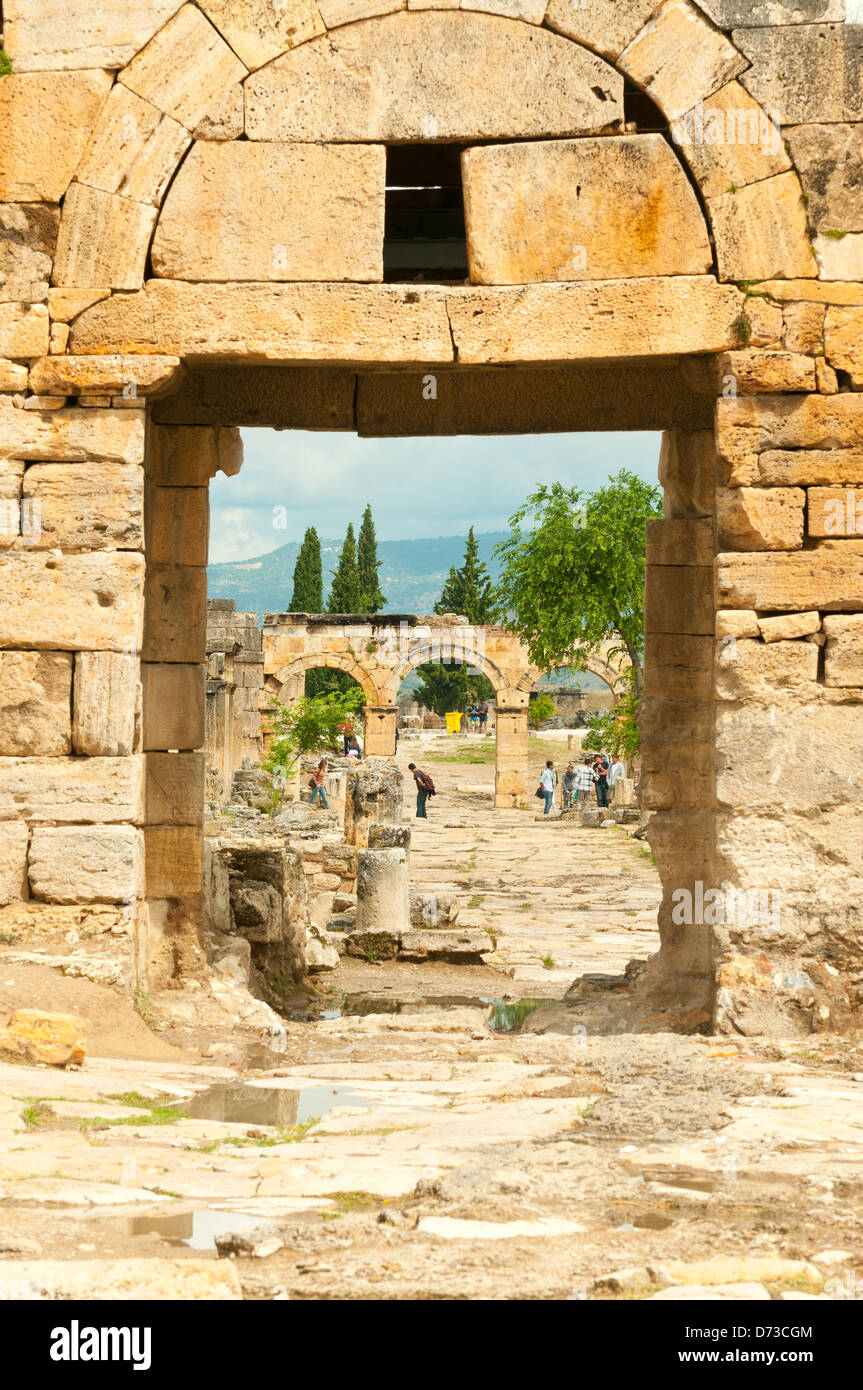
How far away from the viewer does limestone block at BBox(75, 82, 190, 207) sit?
22.4 ft

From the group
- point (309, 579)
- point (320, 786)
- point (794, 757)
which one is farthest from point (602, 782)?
point (309, 579)

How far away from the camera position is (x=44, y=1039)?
563 centimetres

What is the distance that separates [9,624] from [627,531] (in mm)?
21470

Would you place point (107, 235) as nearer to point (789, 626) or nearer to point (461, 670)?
point (789, 626)

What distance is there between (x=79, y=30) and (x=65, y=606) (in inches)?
111

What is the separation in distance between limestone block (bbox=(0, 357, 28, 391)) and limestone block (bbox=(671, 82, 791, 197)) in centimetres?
336

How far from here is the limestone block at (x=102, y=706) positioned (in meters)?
6.80

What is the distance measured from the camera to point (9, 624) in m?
6.85

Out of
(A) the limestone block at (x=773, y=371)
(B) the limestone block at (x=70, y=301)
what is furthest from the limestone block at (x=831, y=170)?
(B) the limestone block at (x=70, y=301)

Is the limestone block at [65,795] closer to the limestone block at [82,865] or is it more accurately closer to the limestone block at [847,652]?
the limestone block at [82,865]

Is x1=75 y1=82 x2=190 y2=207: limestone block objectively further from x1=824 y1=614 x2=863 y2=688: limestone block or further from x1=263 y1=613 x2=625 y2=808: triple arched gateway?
x1=263 y1=613 x2=625 y2=808: triple arched gateway

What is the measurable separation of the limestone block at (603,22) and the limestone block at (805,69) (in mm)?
489

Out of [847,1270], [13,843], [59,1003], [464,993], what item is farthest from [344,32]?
[464,993]

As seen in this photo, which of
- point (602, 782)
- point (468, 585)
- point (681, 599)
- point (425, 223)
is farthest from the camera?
point (468, 585)
